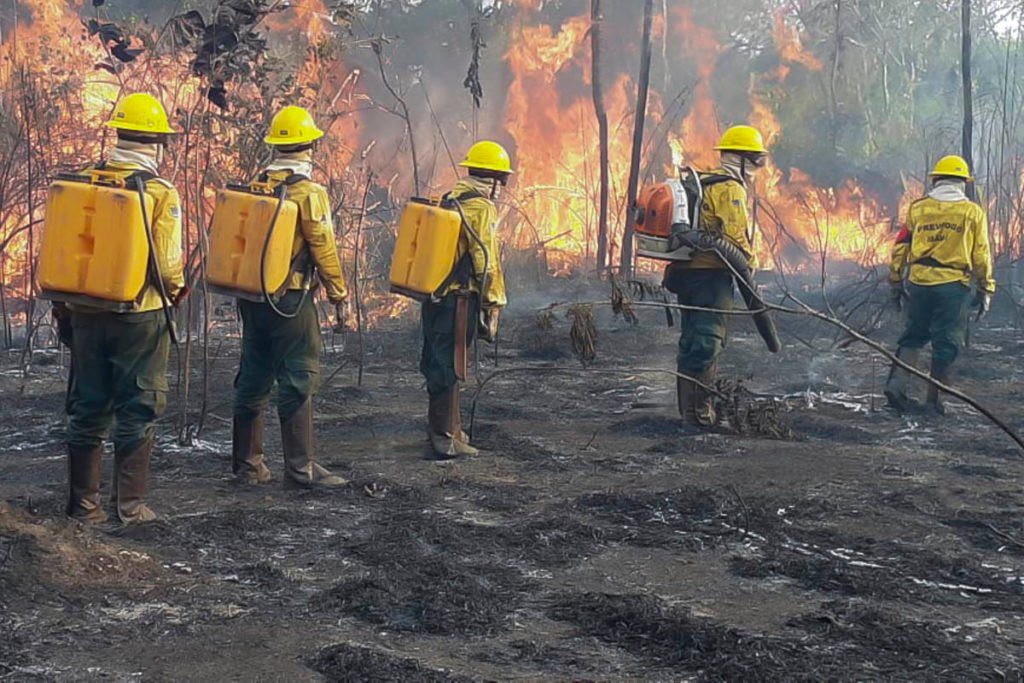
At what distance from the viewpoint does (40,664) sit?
387 centimetres

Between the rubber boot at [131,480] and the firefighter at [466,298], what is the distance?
6.75 ft

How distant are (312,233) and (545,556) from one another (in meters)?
2.07

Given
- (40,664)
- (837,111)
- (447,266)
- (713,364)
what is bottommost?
(40,664)

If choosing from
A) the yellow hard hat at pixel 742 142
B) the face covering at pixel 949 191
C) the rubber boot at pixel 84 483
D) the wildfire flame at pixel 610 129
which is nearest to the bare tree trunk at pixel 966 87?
the face covering at pixel 949 191

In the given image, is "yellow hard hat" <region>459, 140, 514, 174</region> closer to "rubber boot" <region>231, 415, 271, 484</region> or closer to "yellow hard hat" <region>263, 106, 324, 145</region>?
"yellow hard hat" <region>263, 106, 324, 145</region>

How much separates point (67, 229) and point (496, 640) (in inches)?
103

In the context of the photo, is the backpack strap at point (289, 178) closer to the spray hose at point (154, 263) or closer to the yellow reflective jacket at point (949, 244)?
the spray hose at point (154, 263)

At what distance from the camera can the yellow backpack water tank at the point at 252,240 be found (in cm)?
589

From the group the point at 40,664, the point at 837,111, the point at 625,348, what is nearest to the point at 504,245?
the point at 625,348

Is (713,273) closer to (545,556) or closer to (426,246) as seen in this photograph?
(426,246)

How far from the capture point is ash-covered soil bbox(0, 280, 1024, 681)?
403 centimetres

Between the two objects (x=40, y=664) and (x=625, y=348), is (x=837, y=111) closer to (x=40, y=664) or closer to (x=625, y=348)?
(x=625, y=348)

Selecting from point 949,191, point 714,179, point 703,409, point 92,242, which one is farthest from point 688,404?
point 92,242

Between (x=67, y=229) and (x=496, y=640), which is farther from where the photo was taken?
(x=67, y=229)
